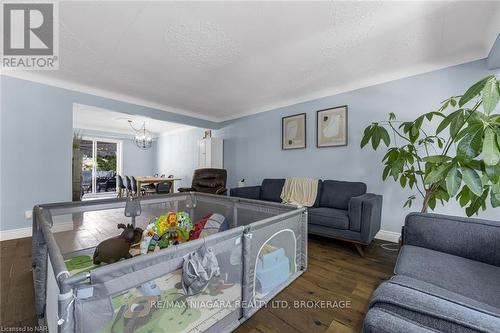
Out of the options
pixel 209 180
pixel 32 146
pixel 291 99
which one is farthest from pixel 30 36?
pixel 291 99

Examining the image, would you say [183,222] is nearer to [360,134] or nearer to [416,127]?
[416,127]

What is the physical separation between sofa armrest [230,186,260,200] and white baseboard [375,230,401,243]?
78.5 inches

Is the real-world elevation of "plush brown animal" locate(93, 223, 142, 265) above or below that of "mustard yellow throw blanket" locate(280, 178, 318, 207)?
below

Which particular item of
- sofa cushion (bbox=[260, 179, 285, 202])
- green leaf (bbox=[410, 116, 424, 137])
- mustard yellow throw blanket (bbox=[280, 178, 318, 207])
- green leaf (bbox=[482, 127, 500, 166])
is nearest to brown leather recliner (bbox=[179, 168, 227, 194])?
sofa cushion (bbox=[260, 179, 285, 202])

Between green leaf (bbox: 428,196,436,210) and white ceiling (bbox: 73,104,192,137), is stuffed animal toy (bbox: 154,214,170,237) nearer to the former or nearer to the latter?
green leaf (bbox: 428,196,436,210)

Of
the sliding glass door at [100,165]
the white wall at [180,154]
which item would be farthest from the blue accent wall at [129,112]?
the sliding glass door at [100,165]

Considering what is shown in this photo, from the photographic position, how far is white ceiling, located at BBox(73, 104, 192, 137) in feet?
16.1

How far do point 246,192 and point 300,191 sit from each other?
0.96 m

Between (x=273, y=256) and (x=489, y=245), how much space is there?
1.40 meters

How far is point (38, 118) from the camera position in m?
3.01

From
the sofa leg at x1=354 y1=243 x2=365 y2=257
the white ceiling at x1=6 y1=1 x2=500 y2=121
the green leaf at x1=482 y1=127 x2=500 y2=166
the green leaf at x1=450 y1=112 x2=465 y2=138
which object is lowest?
the sofa leg at x1=354 y1=243 x2=365 y2=257

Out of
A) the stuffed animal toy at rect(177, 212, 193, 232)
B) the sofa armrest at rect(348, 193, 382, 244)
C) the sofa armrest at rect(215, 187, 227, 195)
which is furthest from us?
the sofa armrest at rect(215, 187, 227, 195)

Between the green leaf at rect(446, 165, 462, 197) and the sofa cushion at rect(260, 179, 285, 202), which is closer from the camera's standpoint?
the green leaf at rect(446, 165, 462, 197)

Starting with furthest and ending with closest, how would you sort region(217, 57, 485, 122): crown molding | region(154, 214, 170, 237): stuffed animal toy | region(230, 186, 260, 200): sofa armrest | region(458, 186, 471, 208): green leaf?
region(230, 186, 260, 200): sofa armrest → region(217, 57, 485, 122): crown molding → region(154, 214, 170, 237): stuffed animal toy → region(458, 186, 471, 208): green leaf
